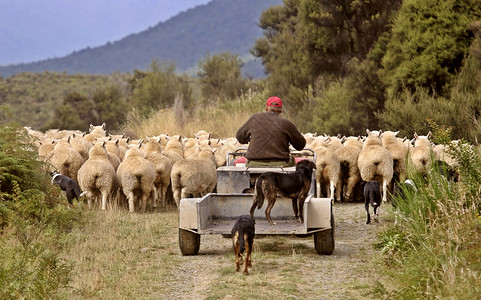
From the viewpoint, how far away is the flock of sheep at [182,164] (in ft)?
49.8

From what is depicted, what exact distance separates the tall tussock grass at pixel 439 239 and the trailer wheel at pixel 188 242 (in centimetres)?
249

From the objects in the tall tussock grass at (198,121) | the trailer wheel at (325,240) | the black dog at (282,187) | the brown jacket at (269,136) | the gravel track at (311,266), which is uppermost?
the tall tussock grass at (198,121)

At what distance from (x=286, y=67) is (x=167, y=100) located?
38.9 ft

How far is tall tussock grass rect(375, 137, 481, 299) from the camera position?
288 inches

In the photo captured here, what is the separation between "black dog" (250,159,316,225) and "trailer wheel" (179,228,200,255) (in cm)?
86

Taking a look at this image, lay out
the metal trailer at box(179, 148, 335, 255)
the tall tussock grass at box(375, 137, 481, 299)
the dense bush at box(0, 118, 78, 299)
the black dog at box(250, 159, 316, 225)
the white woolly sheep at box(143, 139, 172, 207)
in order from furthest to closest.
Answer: the white woolly sheep at box(143, 139, 172, 207), the black dog at box(250, 159, 316, 225), the metal trailer at box(179, 148, 335, 255), the dense bush at box(0, 118, 78, 299), the tall tussock grass at box(375, 137, 481, 299)

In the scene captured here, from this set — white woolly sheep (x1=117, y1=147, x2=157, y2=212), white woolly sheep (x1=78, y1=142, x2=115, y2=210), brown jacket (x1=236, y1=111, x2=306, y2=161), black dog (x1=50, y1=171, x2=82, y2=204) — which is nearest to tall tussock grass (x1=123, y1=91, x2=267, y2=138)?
white woolly sheep (x1=117, y1=147, x2=157, y2=212)

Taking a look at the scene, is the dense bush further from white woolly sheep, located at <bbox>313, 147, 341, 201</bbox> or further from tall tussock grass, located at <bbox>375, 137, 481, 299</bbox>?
white woolly sheep, located at <bbox>313, 147, 341, 201</bbox>

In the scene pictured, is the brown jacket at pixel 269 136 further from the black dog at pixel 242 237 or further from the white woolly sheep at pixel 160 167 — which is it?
the white woolly sheep at pixel 160 167

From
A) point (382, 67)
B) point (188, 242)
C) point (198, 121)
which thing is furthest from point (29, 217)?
point (382, 67)

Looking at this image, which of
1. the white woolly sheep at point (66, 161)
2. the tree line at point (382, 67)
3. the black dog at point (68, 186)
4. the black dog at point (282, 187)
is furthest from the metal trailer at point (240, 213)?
the tree line at point (382, 67)

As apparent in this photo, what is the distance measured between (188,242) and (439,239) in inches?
138

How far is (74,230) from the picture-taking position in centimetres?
1224

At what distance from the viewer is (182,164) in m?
15.1
